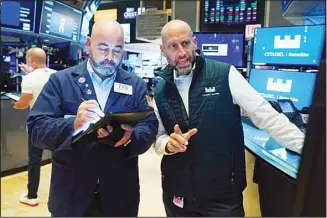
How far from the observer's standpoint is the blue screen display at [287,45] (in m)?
2.51

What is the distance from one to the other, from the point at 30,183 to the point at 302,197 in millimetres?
3486

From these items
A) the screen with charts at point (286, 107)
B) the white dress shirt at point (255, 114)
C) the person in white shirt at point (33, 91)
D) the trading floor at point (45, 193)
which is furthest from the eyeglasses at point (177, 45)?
the person in white shirt at point (33, 91)

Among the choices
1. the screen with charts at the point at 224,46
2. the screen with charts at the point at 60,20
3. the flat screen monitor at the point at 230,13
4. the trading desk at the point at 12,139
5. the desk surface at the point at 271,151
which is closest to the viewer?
the desk surface at the point at 271,151

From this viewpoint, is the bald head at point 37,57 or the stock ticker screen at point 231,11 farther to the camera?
the stock ticker screen at point 231,11

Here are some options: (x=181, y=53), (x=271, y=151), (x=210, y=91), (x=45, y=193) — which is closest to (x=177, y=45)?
(x=181, y=53)

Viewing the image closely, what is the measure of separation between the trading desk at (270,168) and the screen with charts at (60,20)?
381 centimetres

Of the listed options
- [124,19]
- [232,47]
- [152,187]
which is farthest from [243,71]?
[124,19]

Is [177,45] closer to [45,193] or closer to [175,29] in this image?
[175,29]

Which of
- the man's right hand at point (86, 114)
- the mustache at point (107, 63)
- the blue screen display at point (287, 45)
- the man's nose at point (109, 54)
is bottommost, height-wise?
the man's right hand at point (86, 114)

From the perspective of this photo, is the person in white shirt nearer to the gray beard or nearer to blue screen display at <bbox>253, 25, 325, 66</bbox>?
the gray beard

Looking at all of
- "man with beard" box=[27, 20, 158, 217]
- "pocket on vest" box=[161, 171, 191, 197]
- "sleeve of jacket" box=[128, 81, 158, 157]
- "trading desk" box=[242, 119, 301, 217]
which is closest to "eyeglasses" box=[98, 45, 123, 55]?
"man with beard" box=[27, 20, 158, 217]

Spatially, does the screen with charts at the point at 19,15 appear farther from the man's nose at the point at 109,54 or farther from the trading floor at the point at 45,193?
the man's nose at the point at 109,54

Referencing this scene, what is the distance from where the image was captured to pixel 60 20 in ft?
17.4

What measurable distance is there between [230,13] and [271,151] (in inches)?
127
